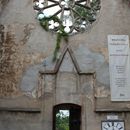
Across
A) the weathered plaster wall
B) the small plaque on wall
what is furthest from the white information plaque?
the small plaque on wall

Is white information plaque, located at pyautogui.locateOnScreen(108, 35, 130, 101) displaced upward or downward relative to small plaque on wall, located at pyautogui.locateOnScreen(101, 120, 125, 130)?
upward

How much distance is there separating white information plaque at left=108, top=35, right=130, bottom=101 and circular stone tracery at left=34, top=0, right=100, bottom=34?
2.82 ft

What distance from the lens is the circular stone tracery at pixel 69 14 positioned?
37.0 ft

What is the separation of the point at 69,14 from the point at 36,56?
5.34 feet

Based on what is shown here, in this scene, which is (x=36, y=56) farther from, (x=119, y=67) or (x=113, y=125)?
(x=113, y=125)

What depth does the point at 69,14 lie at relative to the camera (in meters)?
11.5

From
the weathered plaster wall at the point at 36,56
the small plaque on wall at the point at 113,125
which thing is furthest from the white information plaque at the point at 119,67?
the small plaque on wall at the point at 113,125

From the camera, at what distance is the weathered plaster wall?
1027cm

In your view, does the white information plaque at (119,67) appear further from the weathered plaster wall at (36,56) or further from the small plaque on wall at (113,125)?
the small plaque on wall at (113,125)

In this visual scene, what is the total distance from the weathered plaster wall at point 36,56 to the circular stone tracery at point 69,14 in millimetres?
189

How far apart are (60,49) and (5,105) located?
6.82ft

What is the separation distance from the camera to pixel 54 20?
11.4 metres

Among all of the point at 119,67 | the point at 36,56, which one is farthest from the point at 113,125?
the point at 36,56

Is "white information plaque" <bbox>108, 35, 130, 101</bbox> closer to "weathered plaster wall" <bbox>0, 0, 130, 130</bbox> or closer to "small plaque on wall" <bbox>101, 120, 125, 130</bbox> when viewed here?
"weathered plaster wall" <bbox>0, 0, 130, 130</bbox>
